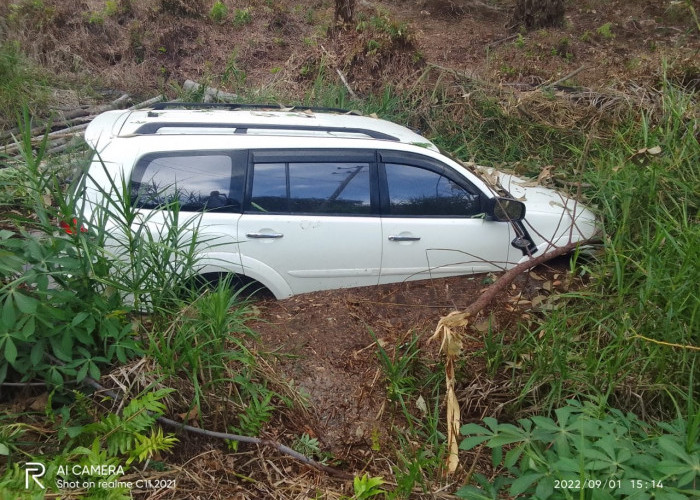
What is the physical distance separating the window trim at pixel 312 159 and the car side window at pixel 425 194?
0.43 ft

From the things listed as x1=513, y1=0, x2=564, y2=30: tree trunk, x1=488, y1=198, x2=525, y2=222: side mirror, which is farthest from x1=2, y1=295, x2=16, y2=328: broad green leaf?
x1=513, y1=0, x2=564, y2=30: tree trunk

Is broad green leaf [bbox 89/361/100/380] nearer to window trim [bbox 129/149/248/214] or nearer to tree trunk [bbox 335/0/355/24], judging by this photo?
window trim [bbox 129/149/248/214]

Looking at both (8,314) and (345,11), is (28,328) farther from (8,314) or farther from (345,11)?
(345,11)

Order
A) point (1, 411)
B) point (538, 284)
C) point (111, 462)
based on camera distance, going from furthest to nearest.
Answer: point (538, 284), point (1, 411), point (111, 462)

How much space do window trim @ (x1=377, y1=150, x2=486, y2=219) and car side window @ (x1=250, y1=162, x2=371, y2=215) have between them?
0.12 metres

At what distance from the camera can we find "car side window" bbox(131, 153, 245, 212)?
392cm

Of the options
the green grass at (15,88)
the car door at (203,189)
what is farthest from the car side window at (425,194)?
the green grass at (15,88)

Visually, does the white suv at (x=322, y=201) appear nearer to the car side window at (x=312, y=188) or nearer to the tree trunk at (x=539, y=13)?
the car side window at (x=312, y=188)

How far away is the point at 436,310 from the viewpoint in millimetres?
4316

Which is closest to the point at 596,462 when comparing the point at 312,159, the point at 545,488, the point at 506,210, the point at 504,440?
the point at 545,488

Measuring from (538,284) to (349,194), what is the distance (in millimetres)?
1769

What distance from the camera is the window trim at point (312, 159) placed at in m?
4.13

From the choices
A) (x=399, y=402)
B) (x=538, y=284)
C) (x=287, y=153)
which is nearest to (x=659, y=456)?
(x=399, y=402)

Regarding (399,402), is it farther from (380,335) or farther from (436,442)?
(380,335)
